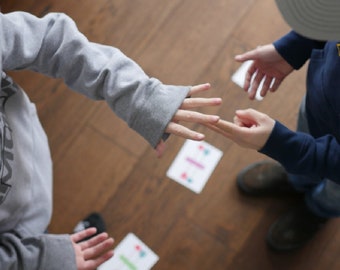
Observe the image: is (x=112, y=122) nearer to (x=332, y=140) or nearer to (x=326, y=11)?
(x=332, y=140)

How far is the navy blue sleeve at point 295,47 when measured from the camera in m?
1.11

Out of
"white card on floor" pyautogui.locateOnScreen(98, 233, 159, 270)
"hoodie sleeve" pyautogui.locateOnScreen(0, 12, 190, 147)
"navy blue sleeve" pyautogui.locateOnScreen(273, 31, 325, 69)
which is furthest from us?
"white card on floor" pyautogui.locateOnScreen(98, 233, 159, 270)

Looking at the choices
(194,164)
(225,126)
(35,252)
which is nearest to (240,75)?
(194,164)

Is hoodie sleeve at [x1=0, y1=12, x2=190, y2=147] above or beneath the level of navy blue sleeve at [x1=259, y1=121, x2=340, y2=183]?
beneath

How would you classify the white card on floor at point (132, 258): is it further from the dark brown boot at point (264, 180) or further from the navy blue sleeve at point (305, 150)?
the navy blue sleeve at point (305, 150)

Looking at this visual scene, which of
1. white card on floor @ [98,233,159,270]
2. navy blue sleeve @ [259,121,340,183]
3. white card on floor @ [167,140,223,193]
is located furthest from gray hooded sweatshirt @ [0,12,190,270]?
white card on floor @ [167,140,223,193]

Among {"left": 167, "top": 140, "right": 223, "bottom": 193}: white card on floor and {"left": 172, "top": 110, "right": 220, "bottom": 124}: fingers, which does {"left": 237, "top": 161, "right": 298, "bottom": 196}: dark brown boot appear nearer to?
{"left": 167, "top": 140, "right": 223, "bottom": 193}: white card on floor


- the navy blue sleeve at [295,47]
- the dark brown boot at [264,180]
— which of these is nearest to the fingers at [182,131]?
the navy blue sleeve at [295,47]

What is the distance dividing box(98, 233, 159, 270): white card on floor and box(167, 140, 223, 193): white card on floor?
28 centimetres

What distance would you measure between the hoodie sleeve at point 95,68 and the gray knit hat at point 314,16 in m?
0.29

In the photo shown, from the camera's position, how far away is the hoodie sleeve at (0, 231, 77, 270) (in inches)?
36.7

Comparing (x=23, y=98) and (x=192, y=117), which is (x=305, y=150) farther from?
(x=23, y=98)

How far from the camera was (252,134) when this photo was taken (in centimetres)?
99

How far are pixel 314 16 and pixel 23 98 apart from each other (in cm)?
71
